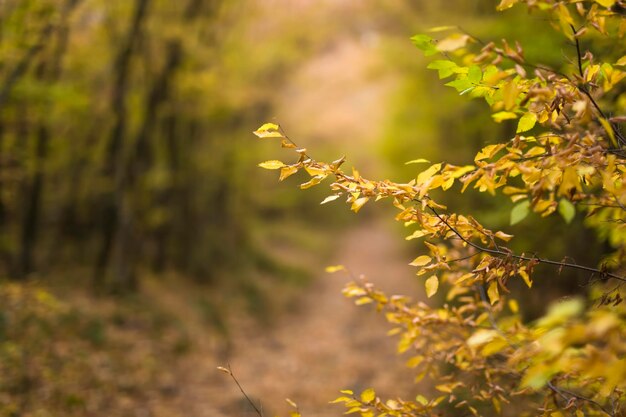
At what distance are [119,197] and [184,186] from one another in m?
3.16

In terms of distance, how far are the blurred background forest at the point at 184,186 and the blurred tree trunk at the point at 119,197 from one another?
0.05 m

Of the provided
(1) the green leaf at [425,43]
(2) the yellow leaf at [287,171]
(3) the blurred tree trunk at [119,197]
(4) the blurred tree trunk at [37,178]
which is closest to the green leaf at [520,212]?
(1) the green leaf at [425,43]

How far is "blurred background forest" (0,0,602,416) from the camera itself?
5.88 metres

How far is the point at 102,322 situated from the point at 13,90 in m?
3.84

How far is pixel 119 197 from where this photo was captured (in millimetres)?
9242

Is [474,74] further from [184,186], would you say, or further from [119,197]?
[184,186]

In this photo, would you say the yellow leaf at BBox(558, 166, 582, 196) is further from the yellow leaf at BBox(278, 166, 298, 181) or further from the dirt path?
the dirt path

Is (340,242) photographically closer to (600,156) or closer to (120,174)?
(120,174)

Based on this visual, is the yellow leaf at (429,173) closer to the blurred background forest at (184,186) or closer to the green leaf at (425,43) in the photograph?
the green leaf at (425,43)

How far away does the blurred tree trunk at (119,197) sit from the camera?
331 inches

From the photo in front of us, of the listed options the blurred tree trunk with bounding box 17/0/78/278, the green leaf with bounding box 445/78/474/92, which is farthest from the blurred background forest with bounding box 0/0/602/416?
the green leaf with bounding box 445/78/474/92

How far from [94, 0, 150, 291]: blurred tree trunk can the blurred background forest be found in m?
0.05

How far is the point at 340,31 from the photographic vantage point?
41.9 ft

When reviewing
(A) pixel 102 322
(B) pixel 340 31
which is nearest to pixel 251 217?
(B) pixel 340 31
